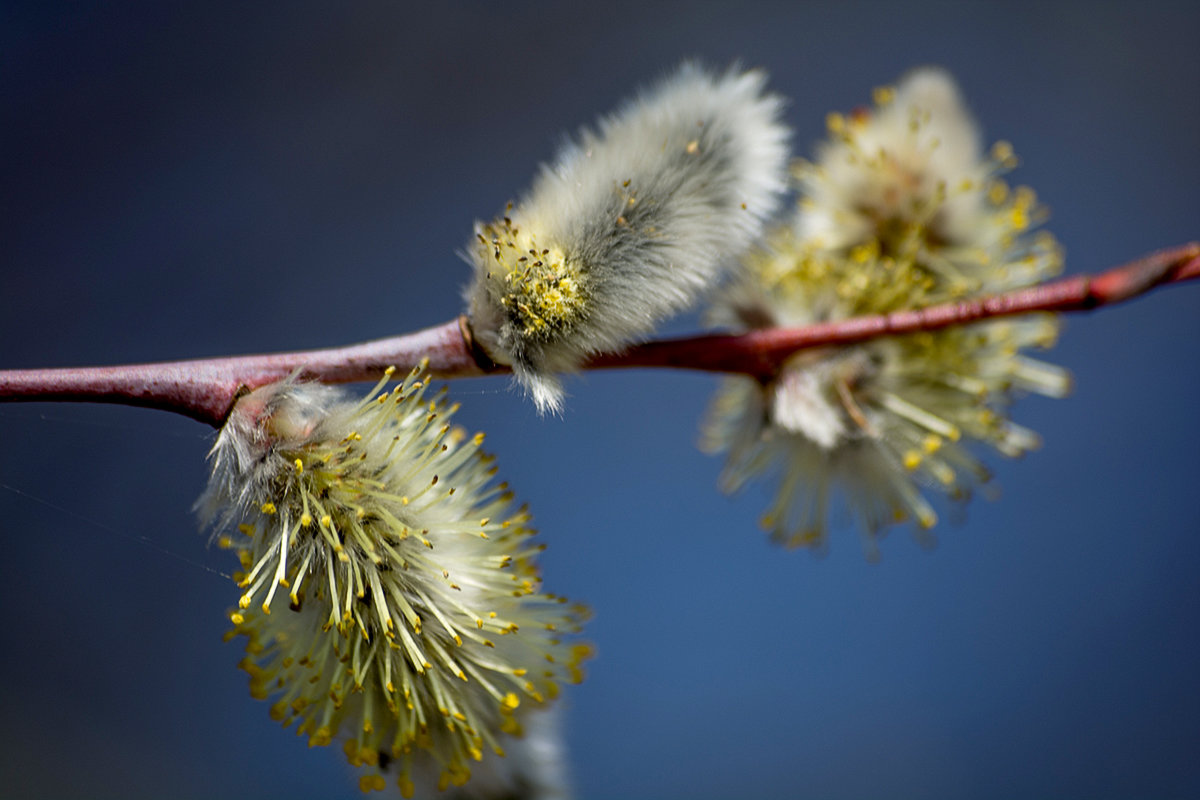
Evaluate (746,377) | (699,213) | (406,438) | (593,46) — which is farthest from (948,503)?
(593,46)

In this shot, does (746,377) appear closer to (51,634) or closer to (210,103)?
(210,103)

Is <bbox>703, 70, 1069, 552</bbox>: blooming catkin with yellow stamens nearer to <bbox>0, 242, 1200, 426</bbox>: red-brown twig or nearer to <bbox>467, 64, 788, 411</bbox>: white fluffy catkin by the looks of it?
<bbox>0, 242, 1200, 426</bbox>: red-brown twig

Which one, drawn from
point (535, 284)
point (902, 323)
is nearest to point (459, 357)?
point (535, 284)

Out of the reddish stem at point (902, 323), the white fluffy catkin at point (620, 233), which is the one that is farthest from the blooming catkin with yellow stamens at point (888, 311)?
the white fluffy catkin at point (620, 233)

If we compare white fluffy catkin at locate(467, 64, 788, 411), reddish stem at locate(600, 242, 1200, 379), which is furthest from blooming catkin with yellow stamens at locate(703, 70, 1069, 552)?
white fluffy catkin at locate(467, 64, 788, 411)

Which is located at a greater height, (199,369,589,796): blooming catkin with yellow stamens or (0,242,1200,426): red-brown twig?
(0,242,1200,426): red-brown twig

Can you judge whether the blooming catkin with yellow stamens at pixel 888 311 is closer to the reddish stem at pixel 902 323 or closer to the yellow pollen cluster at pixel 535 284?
the reddish stem at pixel 902 323

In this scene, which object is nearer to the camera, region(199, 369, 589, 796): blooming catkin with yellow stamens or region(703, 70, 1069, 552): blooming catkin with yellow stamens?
region(199, 369, 589, 796): blooming catkin with yellow stamens
